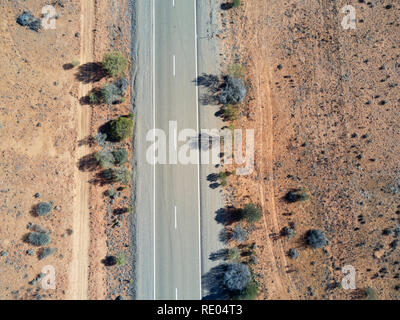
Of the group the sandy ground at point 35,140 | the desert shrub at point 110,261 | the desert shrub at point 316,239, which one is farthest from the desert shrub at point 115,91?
the desert shrub at point 316,239

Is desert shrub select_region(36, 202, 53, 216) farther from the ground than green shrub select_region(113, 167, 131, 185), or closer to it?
closer to it

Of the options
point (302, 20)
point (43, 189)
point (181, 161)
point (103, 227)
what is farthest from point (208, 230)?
point (302, 20)

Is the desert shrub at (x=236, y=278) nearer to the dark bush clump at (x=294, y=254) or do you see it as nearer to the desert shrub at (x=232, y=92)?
the dark bush clump at (x=294, y=254)

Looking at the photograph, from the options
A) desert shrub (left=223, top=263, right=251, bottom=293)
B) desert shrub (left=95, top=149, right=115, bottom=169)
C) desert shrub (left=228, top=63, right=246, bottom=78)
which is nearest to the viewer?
desert shrub (left=223, top=263, right=251, bottom=293)

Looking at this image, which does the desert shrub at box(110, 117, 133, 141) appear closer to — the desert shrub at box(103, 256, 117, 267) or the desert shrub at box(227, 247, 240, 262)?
the desert shrub at box(103, 256, 117, 267)

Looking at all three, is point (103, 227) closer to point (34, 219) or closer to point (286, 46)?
point (34, 219)

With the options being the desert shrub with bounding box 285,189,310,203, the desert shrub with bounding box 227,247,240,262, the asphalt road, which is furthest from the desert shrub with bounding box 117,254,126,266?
the desert shrub with bounding box 285,189,310,203

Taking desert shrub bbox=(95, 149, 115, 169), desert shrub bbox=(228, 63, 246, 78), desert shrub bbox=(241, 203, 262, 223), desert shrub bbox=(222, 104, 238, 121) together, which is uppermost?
desert shrub bbox=(228, 63, 246, 78)
